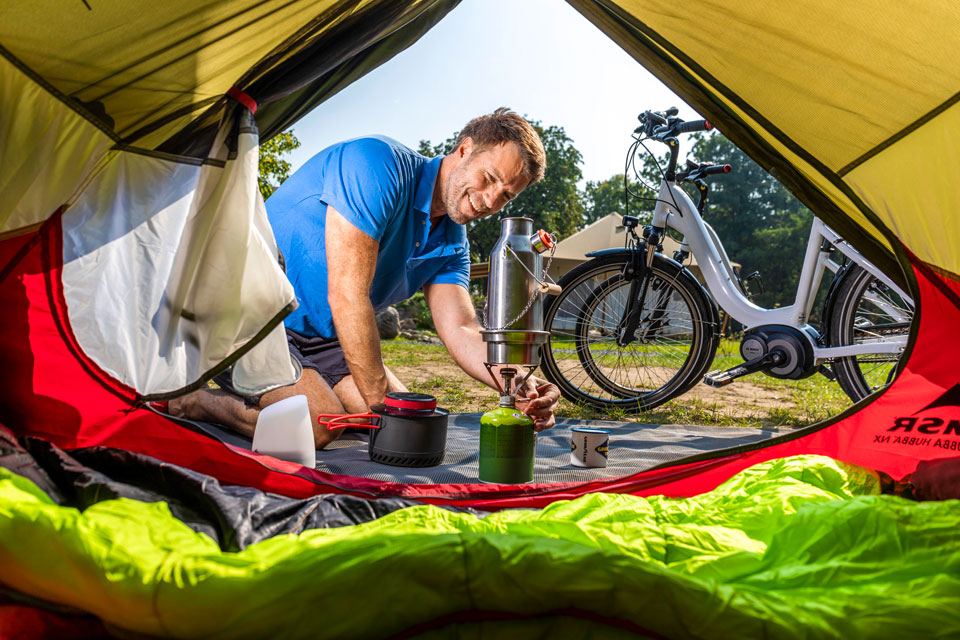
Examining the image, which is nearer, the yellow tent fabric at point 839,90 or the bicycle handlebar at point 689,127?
the yellow tent fabric at point 839,90

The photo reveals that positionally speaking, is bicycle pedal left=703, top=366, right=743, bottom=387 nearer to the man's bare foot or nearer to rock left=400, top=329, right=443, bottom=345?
the man's bare foot

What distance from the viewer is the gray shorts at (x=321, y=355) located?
2086mm

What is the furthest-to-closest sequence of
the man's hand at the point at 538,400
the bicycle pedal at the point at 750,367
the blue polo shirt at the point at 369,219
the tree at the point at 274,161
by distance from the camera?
the tree at the point at 274,161 → the bicycle pedal at the point at 750,367 → the blue polo shirt at the point at 369,219 → the man's hand at the point at 538,400

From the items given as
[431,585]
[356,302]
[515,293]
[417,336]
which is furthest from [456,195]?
[417,336]

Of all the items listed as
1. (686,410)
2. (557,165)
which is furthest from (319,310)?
(557,165)

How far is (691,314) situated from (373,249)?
1447 mm

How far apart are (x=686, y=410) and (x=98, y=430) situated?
257 centimetres

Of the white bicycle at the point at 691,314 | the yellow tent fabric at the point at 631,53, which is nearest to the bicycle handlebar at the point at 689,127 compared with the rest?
the white bicycle at the point at 691,314

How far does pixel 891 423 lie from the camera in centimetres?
120

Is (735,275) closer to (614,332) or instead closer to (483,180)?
(614,332)

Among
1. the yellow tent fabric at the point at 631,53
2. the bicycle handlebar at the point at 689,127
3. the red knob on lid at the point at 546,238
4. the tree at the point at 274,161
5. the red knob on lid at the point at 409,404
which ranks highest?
the tree at the point at 274,161

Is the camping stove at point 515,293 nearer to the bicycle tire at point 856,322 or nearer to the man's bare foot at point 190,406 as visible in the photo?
the man's bare foot at point 190,406

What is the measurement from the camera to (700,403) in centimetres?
337

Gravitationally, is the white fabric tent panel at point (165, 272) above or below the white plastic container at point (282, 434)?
above
